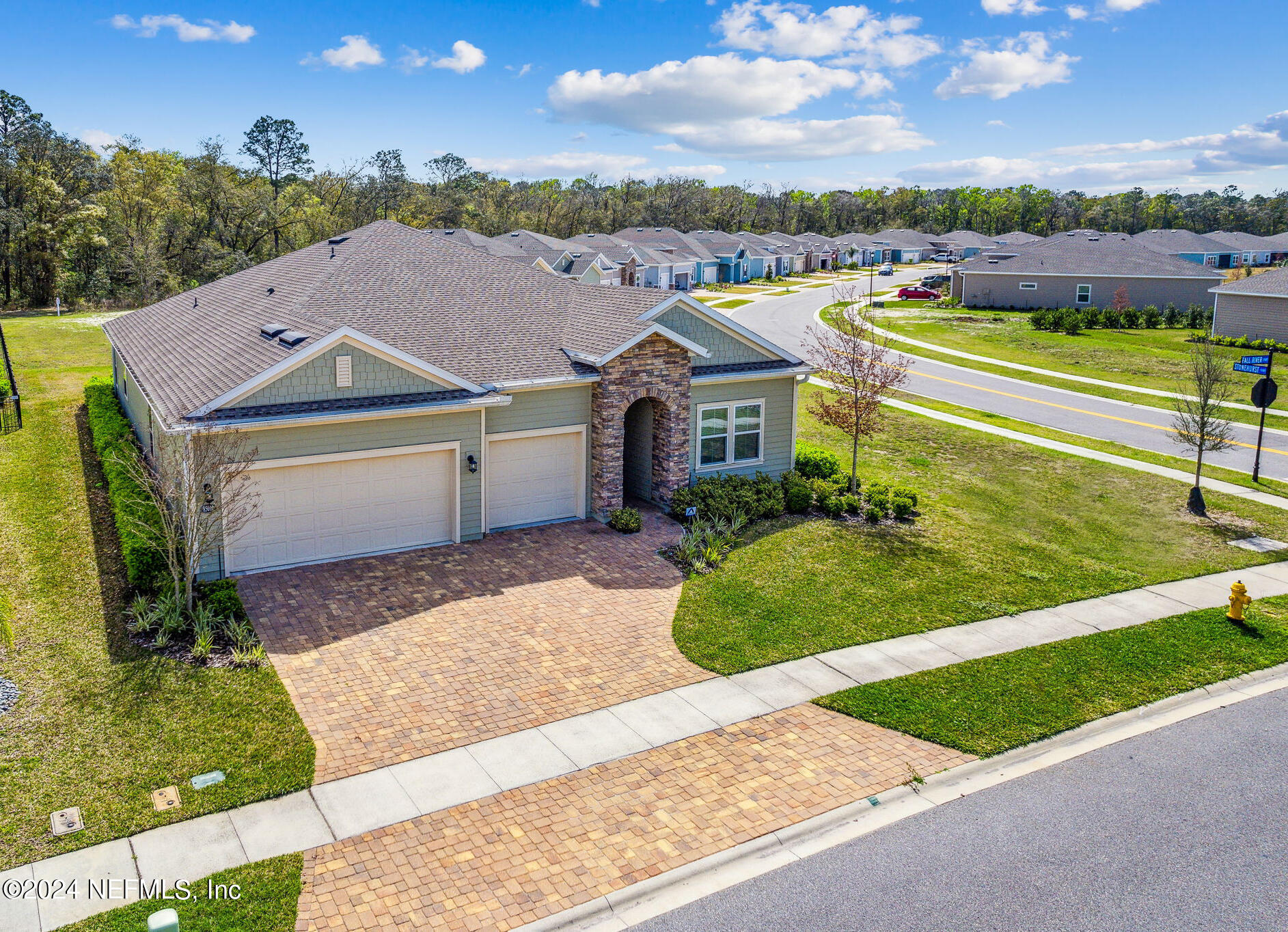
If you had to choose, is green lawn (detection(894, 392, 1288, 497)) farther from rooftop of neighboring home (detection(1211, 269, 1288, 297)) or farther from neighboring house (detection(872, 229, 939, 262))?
neighboring house (detection(872, 229, 939, 262))

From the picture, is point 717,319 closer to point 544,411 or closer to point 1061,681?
point 544,411

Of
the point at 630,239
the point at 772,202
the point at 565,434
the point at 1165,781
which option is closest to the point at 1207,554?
the point at 1165,781

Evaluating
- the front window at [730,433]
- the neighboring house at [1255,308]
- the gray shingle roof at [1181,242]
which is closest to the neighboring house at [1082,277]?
the neighboring house at [1255,308]

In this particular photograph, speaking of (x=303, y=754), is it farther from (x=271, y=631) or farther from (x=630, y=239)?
(x=630, y=239)

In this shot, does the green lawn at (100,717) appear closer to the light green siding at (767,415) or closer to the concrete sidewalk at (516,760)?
the concrete sidewalk at (516,760)

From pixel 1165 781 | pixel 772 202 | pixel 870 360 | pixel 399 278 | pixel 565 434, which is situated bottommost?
pixel 1165 781

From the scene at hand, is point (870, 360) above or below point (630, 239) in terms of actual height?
below

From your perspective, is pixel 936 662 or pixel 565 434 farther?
pixel 565 434
